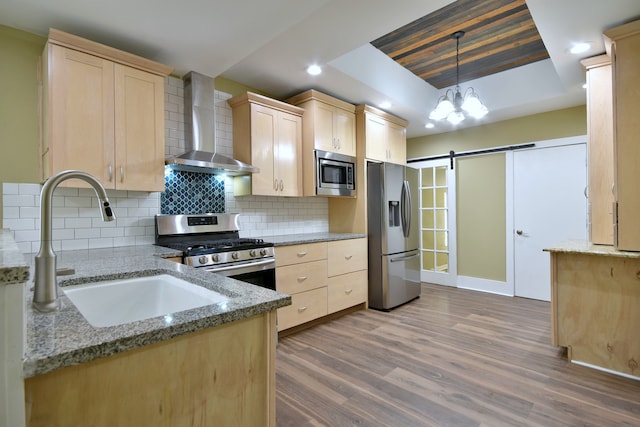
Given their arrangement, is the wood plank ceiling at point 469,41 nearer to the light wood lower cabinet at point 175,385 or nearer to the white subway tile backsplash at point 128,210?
the white subway tile backsplash at point 128,210

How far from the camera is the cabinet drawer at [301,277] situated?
9.83 feet

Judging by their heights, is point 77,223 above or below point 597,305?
above

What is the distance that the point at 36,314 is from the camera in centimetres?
88

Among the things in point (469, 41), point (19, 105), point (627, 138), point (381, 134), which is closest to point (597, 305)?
point (627, 138)

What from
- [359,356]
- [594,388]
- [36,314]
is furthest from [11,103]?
[594,388]

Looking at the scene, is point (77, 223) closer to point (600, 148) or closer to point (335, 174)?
point (335, 174)

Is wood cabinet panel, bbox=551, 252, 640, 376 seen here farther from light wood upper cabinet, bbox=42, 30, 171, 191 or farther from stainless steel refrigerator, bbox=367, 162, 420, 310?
light wood upper cabinet, bbox=42, 30, 171, 191

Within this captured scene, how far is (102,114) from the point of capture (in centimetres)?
226

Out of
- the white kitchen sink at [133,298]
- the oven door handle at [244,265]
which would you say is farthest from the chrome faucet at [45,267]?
the oven door handle at [244,265]

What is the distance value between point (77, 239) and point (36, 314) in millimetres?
1856

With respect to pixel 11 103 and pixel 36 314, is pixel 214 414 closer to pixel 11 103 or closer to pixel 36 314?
pixel 36 314

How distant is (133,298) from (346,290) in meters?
2.51

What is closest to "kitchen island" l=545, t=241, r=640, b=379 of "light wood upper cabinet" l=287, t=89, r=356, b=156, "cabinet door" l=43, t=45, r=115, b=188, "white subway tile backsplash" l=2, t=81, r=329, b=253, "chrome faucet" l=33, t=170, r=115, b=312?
"light wood upper cabinet" l=287, t=89, r=356, b=156

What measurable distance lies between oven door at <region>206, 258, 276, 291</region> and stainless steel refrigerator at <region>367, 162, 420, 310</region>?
1.46 meters
